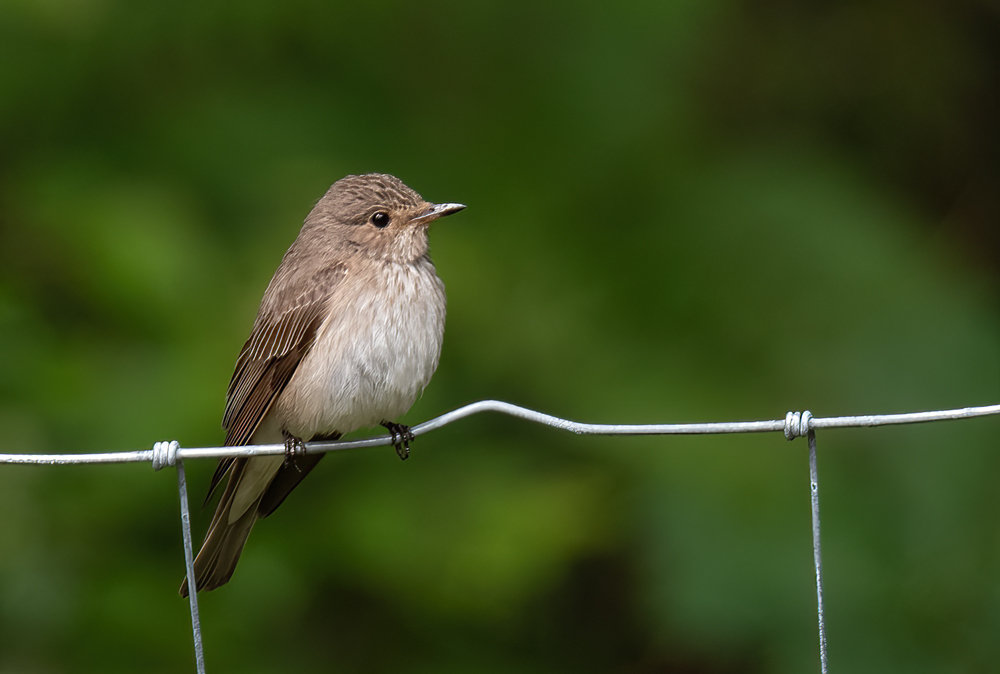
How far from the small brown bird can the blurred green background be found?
28cm

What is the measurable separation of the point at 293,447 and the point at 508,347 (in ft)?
3.84

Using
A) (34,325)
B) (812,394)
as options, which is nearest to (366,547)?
(34,325)

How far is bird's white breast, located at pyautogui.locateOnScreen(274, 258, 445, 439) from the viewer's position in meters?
3.59

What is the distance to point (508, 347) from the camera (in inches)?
178

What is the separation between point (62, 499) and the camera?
4047 millimetres

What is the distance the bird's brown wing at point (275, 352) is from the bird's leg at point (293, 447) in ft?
0.39

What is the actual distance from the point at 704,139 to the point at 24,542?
3.14 meters

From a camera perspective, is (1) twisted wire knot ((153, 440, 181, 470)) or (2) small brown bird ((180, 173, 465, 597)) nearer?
(1) twisted wire knot ((153, 440, 181, 470))

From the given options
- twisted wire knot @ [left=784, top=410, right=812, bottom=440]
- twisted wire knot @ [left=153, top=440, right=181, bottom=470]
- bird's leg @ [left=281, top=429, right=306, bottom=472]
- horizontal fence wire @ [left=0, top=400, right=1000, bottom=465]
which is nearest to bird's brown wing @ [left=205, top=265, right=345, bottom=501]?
bird's leg @ [left=281, top=429, right=306, bottom=472]

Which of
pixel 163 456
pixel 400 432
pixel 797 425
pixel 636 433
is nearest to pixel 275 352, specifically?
pixel 400 432

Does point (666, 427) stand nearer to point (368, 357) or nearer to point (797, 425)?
point (797, 425)

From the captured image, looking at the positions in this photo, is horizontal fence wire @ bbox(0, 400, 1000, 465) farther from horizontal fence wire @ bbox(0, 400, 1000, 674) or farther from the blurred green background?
the blurred green background

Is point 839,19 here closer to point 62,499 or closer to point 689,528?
point 689,528

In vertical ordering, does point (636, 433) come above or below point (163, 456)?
above
